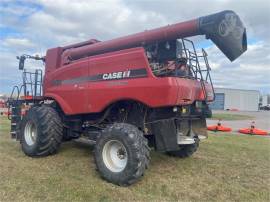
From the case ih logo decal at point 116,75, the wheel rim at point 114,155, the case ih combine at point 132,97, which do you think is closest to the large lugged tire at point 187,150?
the case ih combine at point 132,97

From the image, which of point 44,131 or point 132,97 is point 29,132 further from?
point 132,97

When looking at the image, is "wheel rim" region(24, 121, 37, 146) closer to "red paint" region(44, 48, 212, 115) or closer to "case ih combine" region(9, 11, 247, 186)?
"case ih combine" region(9, 11, 247, 186)

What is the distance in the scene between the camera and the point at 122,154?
5801 millimetres

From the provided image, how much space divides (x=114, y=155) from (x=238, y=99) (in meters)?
70.9

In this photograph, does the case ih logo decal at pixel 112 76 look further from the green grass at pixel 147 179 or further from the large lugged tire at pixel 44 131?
the green grass at pixel 147 179

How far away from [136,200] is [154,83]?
1931 millimetres

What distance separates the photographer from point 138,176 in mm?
5320

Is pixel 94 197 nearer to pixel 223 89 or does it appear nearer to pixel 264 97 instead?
pixel 223 89

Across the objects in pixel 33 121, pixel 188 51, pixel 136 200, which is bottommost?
pixel 136 200

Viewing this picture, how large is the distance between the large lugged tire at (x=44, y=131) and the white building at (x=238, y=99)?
64.5 metres

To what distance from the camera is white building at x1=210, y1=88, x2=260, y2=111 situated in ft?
228

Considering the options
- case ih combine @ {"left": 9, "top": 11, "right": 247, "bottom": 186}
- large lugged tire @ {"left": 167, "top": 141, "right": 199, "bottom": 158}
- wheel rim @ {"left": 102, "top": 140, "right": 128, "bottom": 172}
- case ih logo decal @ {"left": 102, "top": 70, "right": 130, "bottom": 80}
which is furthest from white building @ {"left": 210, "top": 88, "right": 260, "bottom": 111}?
wheel rim @ {"left": 102, "top": 140, "right": 128, "bottom": 172}

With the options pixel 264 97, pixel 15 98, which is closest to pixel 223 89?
pixel 264 97

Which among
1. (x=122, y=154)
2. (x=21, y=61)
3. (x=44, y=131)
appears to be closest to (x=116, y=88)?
(x=122, y=154)
